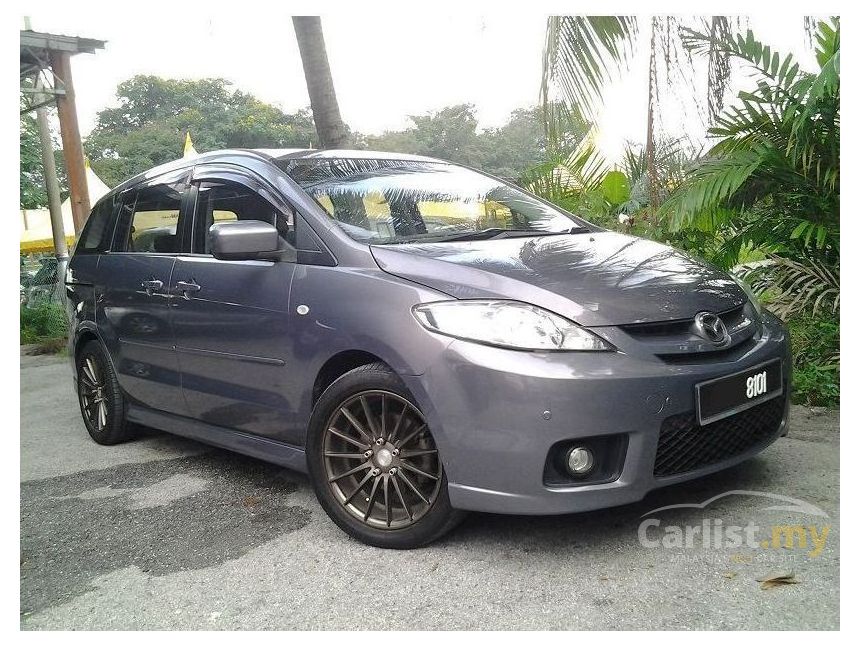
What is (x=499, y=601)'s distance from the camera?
8.69ft

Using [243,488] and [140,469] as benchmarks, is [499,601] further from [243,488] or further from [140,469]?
[140,469]

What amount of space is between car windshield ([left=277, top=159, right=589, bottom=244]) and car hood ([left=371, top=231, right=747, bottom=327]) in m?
0.23

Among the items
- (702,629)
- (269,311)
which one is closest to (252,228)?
(269,311)

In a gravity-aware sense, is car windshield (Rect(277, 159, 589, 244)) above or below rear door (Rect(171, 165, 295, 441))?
above

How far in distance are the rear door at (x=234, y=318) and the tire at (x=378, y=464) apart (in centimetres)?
34

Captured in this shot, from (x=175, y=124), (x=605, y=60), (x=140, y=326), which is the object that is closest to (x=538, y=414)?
(x=140, y=326)

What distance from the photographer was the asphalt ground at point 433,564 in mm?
2570

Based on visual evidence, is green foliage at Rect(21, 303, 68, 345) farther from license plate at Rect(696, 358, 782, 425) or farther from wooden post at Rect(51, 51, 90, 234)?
license plate at Rect(696, 358, 782, 425)

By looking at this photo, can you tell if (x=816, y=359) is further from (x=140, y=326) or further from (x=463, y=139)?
(x=463, y=139)

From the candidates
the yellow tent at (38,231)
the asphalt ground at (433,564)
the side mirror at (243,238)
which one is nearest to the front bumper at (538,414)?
the asphalt ground at (433,564)

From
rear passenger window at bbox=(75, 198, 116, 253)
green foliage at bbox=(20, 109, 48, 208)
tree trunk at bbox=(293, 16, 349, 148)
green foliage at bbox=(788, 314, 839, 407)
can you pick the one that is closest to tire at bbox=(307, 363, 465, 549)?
rear passenger window at bbox=(75, 198, 116, 253)

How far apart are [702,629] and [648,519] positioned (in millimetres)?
774

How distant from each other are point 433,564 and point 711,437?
3.59ft

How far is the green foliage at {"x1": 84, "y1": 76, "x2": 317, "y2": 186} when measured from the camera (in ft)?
60.5
